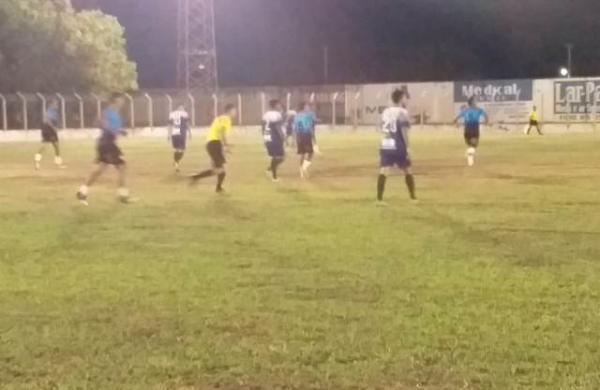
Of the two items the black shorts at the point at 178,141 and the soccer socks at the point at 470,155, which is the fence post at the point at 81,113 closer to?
the black shorts at the point at 178,141

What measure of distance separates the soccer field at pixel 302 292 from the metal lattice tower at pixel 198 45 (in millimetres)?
54162

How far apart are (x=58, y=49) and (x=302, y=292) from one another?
60295mm

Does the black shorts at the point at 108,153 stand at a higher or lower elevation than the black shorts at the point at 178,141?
higher

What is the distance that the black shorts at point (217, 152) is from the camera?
22547 millimetres

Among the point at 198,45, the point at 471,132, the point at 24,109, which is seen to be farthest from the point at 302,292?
→ the point at 198,45

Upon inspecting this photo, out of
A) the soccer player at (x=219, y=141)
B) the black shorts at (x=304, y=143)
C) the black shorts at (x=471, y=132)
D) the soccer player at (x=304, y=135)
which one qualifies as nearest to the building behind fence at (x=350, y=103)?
the black shorts at (x=471, y=132)

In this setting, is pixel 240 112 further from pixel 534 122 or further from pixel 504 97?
pixel 534 122

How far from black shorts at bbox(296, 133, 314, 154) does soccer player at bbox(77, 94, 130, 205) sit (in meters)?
6.81

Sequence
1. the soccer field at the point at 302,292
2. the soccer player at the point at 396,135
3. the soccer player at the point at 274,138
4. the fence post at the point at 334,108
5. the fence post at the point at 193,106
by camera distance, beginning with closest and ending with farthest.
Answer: the soccer field at the point at 302,292
the soccer player at the point at 396,135
the soccer player at the point at 274,138
the fence post at the point at 193,106
the fence post at the point at 334,108

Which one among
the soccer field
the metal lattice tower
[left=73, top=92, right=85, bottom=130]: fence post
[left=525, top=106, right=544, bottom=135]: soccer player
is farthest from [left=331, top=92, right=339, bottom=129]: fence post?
the soccer field

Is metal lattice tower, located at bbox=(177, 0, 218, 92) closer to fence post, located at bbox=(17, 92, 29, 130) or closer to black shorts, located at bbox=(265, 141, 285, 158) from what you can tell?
fence post, located at bbox=(17, 92, 29, 130)

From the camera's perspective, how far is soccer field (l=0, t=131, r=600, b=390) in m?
7.50

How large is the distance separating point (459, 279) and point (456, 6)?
83407 mm

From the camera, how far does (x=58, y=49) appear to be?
68.2 meters
